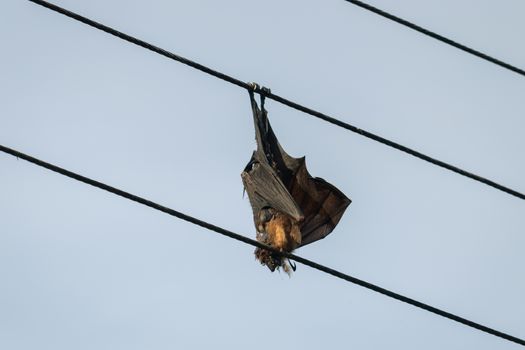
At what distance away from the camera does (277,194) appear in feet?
50.2

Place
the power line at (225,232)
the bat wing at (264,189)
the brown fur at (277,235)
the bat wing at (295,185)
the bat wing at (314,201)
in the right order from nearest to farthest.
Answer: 1. the power line at (225,232)
2. the bat wing at (264,189)
3. the brown fur at (277,235)
4. the bat wing at (295,185)
5. the bat wing at (314,201)

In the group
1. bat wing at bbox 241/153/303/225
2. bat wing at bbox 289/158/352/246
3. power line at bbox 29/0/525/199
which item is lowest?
power line at bbox 29/0/525/199

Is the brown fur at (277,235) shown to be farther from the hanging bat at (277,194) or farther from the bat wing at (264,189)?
the bat wing at (264,189)

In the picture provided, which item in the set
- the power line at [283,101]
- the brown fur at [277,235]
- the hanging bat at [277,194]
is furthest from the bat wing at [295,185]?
the power line at [283,101]

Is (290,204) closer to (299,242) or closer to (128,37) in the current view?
(299,242)

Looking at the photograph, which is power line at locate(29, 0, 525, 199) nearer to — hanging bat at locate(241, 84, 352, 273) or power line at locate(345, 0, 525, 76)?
power line at locate(345, 0, 525, 76)

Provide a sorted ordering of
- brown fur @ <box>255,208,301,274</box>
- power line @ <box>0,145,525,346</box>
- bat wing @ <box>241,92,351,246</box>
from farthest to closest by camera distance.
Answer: bat wing @ <box>241,92,351,246</box> → brown fur @ <box>255,208,301,274</box> → power line @ <box>0,145,525,346</box>

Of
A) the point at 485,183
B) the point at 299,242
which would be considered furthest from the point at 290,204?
the point at 485,183

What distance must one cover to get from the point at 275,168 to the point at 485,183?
4677mm

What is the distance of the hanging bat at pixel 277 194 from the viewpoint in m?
15.4

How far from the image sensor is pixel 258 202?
620 inches

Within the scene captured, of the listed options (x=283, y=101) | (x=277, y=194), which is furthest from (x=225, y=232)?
(x=277, y=194)

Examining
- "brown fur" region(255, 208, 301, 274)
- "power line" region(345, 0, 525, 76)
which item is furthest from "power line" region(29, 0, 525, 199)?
"brown fur" region(255, 208, 301, 274)

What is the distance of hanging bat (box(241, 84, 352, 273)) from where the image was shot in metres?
15.4
